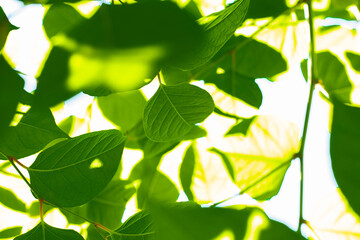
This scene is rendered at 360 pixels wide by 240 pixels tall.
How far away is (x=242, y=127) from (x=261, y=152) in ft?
0.16

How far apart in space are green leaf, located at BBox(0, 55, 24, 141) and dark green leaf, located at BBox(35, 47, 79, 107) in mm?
31

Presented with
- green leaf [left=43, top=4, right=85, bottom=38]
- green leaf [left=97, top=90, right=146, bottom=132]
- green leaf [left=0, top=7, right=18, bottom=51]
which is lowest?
green leaf [left=97, top=90, right=146, bottom=132]

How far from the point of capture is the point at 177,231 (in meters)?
0.23

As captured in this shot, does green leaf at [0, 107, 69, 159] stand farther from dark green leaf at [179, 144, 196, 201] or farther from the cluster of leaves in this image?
dark green leaf at [179, 144, 196, 201]

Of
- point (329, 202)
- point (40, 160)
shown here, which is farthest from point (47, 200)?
point (329, 202)

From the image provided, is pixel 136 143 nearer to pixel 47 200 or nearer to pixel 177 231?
pixel 47 200

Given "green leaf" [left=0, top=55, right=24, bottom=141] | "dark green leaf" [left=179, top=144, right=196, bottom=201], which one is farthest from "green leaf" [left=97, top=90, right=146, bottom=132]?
"green leaf" [left=0, top=55, right=24, bottom=141]

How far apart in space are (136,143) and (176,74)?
0.17m

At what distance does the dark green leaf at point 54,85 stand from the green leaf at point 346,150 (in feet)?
0.74

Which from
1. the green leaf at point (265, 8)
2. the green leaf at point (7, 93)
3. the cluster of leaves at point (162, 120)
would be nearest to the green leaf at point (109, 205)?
the cluster of leaves at point (162, 120)

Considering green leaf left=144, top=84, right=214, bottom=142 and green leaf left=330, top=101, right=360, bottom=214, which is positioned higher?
green leaf left=144, top=84, right=214, bottom=142

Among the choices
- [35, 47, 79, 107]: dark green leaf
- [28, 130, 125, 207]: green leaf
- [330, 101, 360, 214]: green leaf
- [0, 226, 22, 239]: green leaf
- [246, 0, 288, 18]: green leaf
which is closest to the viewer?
[35, 47, 79, 107]: dark green leaf

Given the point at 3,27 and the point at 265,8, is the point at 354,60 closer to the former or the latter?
the point at 265,8

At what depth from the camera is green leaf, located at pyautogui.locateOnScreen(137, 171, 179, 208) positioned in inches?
29.0
